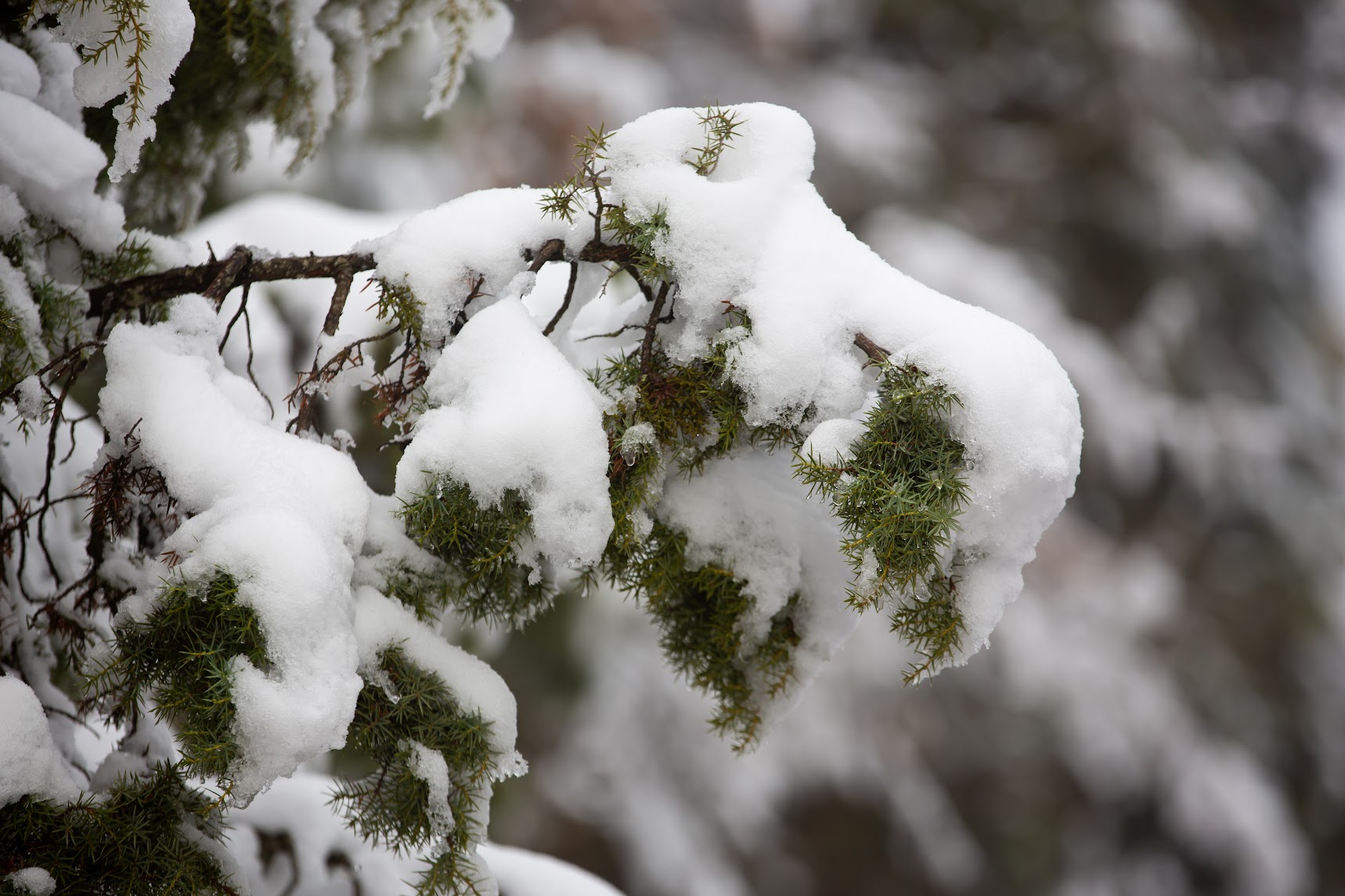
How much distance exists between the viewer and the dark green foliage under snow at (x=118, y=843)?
1.03 meters

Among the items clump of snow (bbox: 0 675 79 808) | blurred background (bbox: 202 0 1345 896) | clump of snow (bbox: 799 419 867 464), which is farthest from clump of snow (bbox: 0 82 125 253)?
blurred background (bbox: 202 0 1345 896)

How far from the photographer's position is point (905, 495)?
100 centimetres

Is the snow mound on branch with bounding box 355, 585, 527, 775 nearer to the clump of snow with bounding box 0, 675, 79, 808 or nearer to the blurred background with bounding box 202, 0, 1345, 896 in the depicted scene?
the clump of snow with bounding box 0, 675, 79, 808

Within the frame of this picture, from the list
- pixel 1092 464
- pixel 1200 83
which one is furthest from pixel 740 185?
pixel 1200 83

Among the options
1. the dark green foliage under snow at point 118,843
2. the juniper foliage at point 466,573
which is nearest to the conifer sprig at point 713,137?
the juniper foliage at point 466,573

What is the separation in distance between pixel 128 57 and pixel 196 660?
2.33ft

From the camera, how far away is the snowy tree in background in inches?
39.4

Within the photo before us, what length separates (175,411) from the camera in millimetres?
1096

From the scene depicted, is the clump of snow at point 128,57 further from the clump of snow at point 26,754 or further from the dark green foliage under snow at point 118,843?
the dark green foliage under snow at point 118,843

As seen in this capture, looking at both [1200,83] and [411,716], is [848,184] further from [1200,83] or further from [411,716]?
[411,716]

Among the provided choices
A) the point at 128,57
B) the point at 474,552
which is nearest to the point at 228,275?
the point at 128,57

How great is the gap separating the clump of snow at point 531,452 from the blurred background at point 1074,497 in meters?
3.07

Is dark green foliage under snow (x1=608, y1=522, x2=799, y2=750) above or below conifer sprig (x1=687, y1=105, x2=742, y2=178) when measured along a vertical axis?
below

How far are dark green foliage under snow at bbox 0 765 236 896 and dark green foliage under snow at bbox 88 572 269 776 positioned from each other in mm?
125
